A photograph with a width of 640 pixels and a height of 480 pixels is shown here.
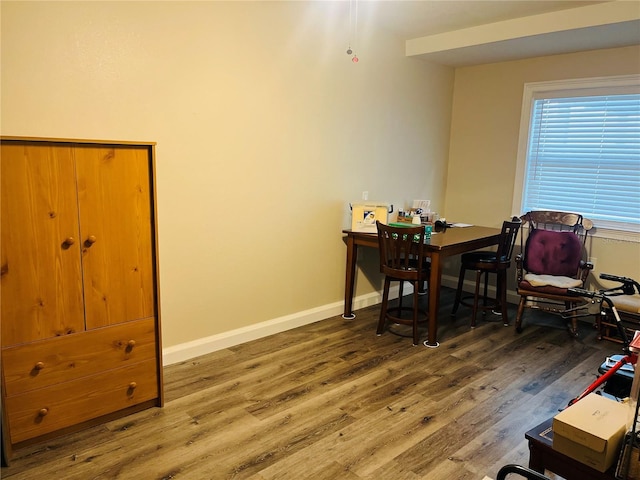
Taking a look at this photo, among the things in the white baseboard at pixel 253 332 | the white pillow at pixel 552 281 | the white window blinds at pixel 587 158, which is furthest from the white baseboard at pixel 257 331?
the white window blinds at pixel 587 158

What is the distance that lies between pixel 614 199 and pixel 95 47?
13.8 feet

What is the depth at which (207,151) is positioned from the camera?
297cm

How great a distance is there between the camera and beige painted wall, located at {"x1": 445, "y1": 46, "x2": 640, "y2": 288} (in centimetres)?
395

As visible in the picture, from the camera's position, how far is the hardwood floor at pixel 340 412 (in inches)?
80.3

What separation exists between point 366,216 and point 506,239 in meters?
1.22

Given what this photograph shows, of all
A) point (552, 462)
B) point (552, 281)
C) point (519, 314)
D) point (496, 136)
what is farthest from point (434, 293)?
point (496, 136)

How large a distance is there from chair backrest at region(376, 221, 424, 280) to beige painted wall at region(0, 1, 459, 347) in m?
0.61

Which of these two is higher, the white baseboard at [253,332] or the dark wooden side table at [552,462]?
the dark wooden side table at [552,462]

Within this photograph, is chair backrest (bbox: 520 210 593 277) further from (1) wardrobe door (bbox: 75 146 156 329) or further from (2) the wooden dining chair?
(1) wardrobe door (bbox: 75 146 156 329)

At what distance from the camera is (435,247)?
330 cm

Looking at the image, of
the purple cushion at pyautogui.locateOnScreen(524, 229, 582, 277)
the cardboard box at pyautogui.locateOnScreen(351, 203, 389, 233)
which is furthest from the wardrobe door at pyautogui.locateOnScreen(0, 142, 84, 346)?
the purple cushion at pyautogui.locateOnScreen(524, 229, 582, 277)

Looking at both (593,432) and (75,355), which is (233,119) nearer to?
(75,355)

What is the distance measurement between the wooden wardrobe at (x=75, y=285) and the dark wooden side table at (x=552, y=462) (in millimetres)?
1845

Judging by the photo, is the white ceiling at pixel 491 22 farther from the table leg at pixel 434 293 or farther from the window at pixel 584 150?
the table leg at pixel 434 293
